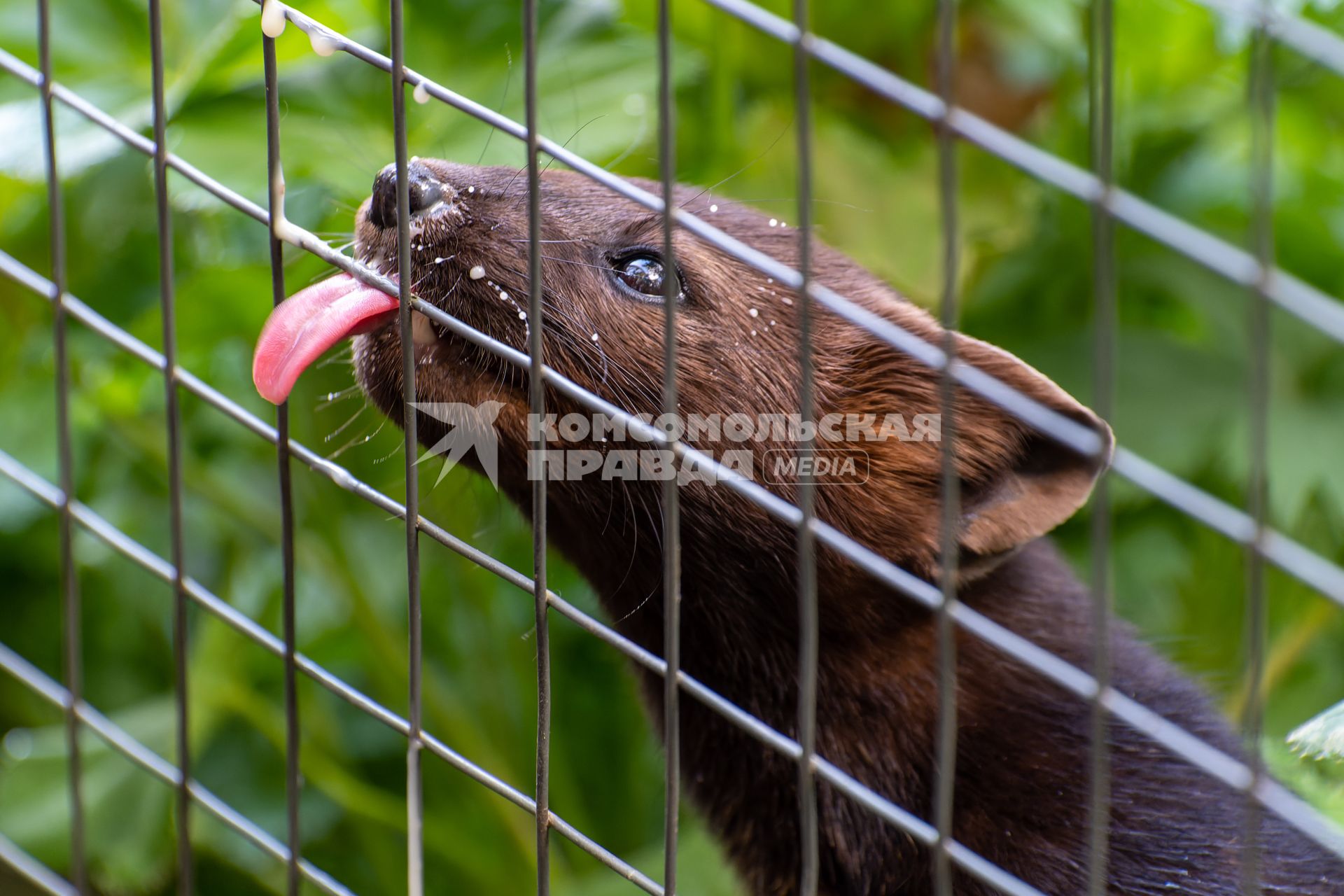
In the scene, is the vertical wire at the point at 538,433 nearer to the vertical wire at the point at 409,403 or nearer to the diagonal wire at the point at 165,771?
the vertical wire at the point at 409,403

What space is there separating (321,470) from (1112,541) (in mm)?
2025

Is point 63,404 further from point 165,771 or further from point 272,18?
point 272,18

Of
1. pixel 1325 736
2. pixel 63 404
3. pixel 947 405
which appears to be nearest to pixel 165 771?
pixel 63 404

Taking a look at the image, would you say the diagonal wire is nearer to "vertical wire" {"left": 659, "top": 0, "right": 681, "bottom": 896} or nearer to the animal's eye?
"vertical wire" {"left": 659, "top": 0, "right": 681, "bottom": 896}

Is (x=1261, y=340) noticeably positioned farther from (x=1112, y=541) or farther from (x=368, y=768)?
(x=368, y=768)

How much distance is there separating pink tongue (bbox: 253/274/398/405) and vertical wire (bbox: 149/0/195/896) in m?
0.18

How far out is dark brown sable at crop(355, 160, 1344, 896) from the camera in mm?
1576

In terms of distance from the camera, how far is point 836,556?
67.1 inches

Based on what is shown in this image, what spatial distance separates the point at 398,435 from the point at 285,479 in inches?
46.9

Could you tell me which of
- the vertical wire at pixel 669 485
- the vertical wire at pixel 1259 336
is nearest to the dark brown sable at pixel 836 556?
the vertical wire at pixel 669 485

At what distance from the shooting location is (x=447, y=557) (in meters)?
2.85

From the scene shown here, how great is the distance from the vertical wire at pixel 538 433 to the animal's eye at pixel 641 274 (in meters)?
0.38

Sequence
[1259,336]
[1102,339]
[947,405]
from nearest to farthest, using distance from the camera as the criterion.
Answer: [1259,336] → [1102,339] → [947,405]

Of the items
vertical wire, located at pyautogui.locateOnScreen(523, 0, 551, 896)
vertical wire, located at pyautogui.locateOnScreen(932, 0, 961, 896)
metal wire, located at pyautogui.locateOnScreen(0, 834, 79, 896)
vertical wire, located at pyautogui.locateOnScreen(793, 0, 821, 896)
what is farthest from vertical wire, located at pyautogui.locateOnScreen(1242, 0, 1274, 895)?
metal wire, located at pyautogui.locateOnScreen(0, 834, 79, 896)
